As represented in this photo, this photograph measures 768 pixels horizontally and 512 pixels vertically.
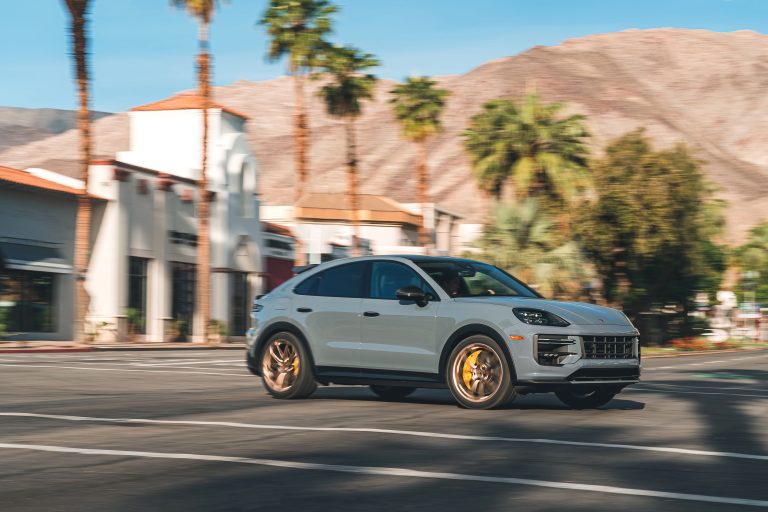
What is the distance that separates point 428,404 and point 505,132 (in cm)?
3910

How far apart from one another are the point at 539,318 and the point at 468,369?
3.07ft

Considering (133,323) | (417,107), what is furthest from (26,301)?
(417,107)

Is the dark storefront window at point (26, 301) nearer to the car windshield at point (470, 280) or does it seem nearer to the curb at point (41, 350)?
the curb at point (41, 350)

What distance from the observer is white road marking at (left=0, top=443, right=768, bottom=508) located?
6785mm

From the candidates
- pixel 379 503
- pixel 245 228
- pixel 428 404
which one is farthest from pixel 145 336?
pixel 379 503

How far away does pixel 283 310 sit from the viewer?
13.9m

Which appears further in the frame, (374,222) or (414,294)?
(374,222)

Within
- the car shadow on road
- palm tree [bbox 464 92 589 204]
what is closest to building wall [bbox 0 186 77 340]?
palm tree [bbox 464 92 589 204]

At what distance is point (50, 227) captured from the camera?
41031mm

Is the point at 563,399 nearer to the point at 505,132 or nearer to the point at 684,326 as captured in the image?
the point at 505,132

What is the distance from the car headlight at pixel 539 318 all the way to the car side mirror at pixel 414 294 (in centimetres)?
113

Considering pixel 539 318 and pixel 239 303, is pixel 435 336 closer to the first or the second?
pixel 539 318

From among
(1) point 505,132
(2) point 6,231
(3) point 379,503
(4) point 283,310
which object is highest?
(1) point 505,132

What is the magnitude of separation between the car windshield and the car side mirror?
10.5 inches
